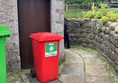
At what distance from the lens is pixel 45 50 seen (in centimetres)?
548

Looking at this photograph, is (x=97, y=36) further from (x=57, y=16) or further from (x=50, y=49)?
(x=50, y=49)

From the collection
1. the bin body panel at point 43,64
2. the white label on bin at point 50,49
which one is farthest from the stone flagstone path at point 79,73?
the white label on bin at point 50,49

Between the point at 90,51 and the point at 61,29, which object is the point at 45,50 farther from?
the point at 90,51

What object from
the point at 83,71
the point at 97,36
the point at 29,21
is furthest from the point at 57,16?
the point at 97,36

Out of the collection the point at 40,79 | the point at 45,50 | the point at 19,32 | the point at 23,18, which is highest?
the point at 23,18

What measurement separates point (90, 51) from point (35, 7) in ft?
13.1

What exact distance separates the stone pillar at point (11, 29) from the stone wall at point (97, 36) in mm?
3034

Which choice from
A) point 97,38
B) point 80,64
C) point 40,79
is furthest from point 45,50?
point 97,38

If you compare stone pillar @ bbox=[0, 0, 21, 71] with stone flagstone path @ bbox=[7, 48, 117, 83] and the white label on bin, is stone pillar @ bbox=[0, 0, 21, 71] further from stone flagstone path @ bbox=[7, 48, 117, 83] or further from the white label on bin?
the white label on bin

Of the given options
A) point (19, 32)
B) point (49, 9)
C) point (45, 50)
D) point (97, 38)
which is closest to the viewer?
point (45, 50)

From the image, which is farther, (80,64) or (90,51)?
(90,51)

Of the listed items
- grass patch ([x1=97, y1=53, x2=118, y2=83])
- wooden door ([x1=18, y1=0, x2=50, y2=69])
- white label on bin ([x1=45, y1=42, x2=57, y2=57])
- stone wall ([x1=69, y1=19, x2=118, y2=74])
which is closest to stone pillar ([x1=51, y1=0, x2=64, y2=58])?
wooden door ([x1=18, y1=0, x2=50, y2=69])

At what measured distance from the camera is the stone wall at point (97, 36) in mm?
6766

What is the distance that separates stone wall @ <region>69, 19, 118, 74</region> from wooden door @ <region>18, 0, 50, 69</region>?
223 cm
